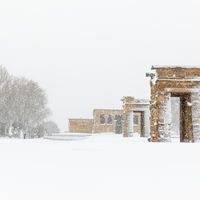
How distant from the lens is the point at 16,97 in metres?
42.4

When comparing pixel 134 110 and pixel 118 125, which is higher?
pixel 134 110

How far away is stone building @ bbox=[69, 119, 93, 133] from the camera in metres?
50.1

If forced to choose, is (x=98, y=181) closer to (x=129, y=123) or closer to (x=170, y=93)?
(x=170, y=93)

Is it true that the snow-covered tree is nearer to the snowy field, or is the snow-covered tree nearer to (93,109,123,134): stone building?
(93,109,123,134): stone building

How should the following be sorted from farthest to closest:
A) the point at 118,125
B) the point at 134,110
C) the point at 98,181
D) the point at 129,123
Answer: the point at 118,125, the point at 129,123, the point at 134,110, the point at 98,181

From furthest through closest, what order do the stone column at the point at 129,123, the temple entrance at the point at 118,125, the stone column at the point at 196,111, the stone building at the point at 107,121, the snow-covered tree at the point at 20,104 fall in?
the temple entrance at the point at 118,125 < the stone building at the point at 107,121 < the snow-covered tree at the point at 20,104 < the stone column at the point at 129,123 < the stone column at the point at 196,111

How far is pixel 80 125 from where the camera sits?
50.6m

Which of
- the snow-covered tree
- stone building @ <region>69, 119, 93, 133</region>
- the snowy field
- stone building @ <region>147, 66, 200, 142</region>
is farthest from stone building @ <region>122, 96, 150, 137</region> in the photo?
the snowy field

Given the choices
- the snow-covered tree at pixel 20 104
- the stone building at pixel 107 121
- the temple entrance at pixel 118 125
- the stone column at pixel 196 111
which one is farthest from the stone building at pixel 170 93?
the temple entrance at pixel 118 125

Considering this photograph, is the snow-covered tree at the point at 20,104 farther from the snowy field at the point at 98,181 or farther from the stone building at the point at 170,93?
the snowy field at the point at 98,181

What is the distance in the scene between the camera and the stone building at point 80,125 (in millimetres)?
50125

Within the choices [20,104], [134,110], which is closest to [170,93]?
[134,110]

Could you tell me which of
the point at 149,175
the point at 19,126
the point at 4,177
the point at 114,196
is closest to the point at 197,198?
the point at 114,196

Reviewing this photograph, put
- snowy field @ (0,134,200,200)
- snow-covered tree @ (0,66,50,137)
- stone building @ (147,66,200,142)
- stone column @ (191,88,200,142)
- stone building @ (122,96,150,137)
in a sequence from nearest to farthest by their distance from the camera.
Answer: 1. snowy field @ (0,134,200,200)
2. stone building @ (147,66,200,142)
3. stone column @ (191,88,200,142)
4. stone building @ (122,96,150,137)
5. snow-covered tree @ (0,66,50,137)
